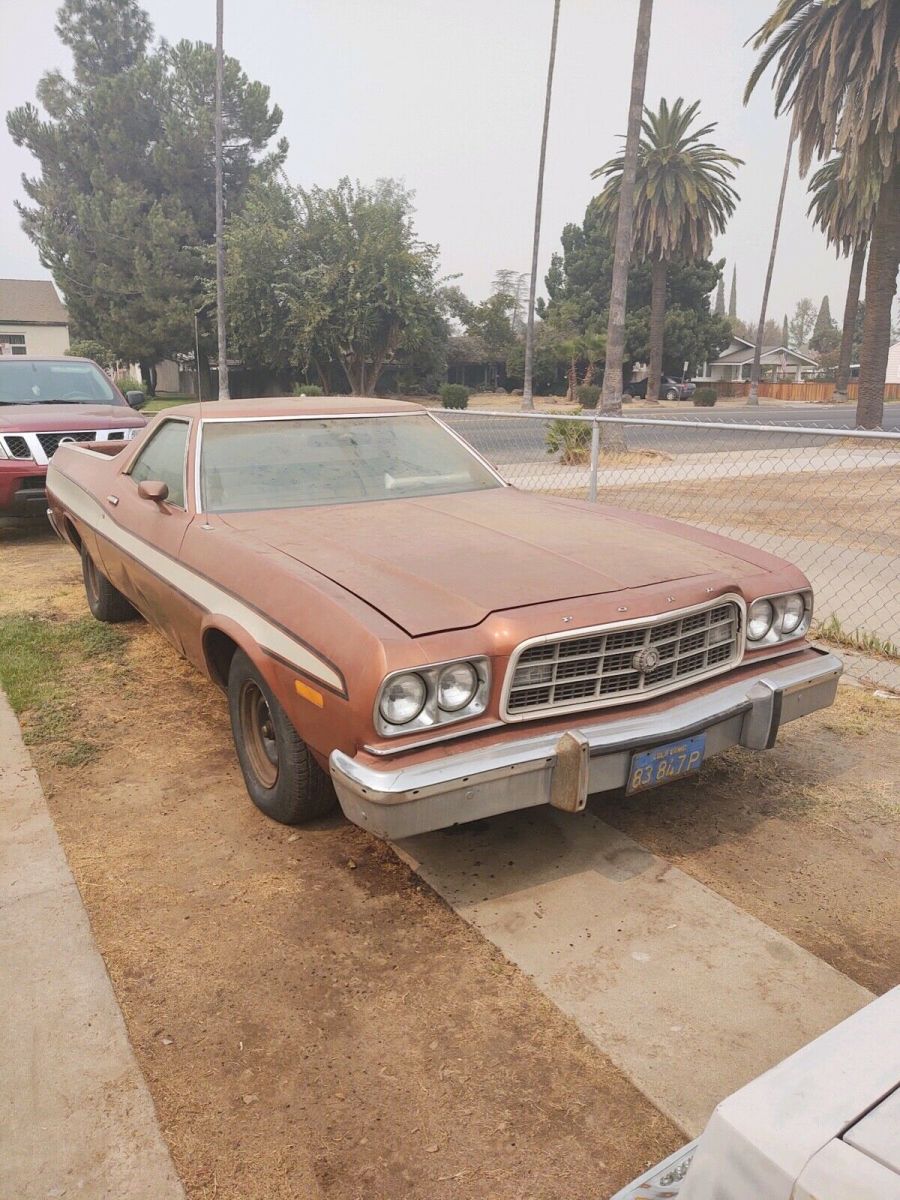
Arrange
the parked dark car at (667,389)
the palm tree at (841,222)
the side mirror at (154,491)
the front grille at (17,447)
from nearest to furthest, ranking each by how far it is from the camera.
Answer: the side mirror at (154,491)
the front grille at (17,447)
the palm tree at (841,222)
the parked dark car at (667,389)

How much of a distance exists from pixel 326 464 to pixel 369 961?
237cm

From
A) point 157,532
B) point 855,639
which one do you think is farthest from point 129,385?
point 855,639

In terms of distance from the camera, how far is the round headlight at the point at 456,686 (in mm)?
2723

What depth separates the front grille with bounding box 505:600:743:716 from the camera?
284 cm

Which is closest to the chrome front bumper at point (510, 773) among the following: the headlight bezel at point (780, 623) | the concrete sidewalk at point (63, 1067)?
the headlight bezel at point (780, 623)

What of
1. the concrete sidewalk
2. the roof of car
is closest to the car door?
the roof of car

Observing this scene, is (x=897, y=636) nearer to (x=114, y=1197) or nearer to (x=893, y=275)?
(x=114, y=1197)

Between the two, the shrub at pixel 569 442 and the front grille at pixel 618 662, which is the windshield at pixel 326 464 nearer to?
the front grille at pixel 618 662

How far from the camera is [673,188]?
42844mm

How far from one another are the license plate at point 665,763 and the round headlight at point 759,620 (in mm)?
550

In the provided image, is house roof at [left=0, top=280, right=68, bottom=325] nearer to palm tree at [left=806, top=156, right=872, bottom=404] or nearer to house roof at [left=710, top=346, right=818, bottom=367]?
palm tree at [left=806, top=156, right=872, bottom=404]

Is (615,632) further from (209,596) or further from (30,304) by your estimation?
(30,304)

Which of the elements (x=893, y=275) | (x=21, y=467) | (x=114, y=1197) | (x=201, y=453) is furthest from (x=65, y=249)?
(x=114, y=1197)

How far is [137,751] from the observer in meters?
4.18
